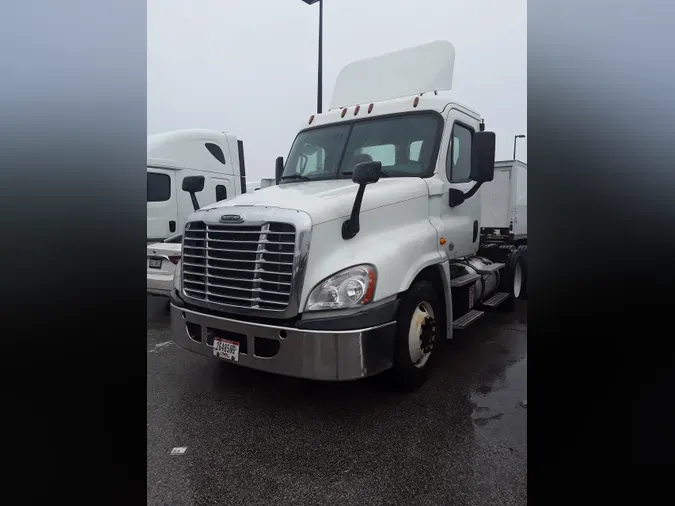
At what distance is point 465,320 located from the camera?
4.73 meters

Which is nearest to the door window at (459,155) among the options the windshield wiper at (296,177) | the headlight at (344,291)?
the windshield wiper at (296,177)

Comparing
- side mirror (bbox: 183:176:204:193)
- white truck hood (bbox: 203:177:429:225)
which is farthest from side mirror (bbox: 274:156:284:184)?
side mirror (bbox: 183:176:204:193)

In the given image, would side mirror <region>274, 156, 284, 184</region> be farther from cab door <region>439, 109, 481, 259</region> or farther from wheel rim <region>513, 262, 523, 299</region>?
wheel rim <region>513, 262, 523, 299</region>

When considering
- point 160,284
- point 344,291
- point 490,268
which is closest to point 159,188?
point 160,284

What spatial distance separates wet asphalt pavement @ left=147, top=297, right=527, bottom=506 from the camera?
8.61 ft

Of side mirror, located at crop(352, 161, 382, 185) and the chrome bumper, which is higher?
side mirror, located at crop(352, 161, 382, 185)

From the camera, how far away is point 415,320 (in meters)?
3.90

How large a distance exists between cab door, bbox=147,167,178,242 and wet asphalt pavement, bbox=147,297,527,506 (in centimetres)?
494

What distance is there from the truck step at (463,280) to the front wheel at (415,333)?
0.48m

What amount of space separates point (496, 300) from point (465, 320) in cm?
164

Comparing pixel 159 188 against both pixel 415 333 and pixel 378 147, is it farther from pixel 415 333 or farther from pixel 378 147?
pixel 415 333

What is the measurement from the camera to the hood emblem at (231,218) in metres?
3.58
